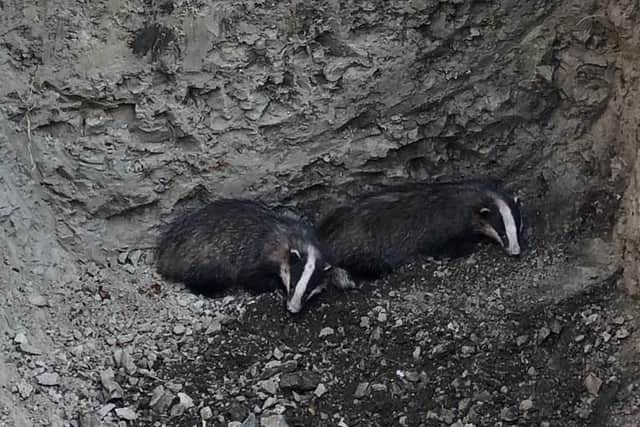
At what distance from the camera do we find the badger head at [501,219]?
16.6ft

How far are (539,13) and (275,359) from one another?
1.68 m

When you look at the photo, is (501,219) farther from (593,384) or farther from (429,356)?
(593,384)

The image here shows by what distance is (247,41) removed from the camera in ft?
15.7

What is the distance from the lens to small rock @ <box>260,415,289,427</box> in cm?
429

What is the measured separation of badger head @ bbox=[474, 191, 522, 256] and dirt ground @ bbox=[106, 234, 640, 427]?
0.10 metres

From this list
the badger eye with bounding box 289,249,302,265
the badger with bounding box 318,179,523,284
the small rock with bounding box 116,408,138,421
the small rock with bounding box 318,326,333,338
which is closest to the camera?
the small rock with bounding box 116,408,138,421

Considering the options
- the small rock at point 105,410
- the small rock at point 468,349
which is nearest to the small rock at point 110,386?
the small rock at point 105,410

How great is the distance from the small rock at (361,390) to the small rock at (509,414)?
48 centimetres

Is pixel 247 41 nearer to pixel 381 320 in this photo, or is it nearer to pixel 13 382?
pixel 381 320

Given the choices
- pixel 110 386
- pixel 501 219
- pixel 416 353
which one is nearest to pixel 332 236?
pixel 501 219

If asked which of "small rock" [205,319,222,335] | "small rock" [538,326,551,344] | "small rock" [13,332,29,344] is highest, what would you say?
"small rock" [13,332,29,344]

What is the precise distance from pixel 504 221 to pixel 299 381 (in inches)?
45.9

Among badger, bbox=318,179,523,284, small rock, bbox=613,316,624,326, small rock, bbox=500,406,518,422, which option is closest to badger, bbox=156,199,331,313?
badger, bbox=318,179,523,284

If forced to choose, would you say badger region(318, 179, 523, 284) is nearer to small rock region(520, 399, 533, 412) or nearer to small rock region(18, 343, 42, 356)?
small rock region(520, 399, 533, 412)
